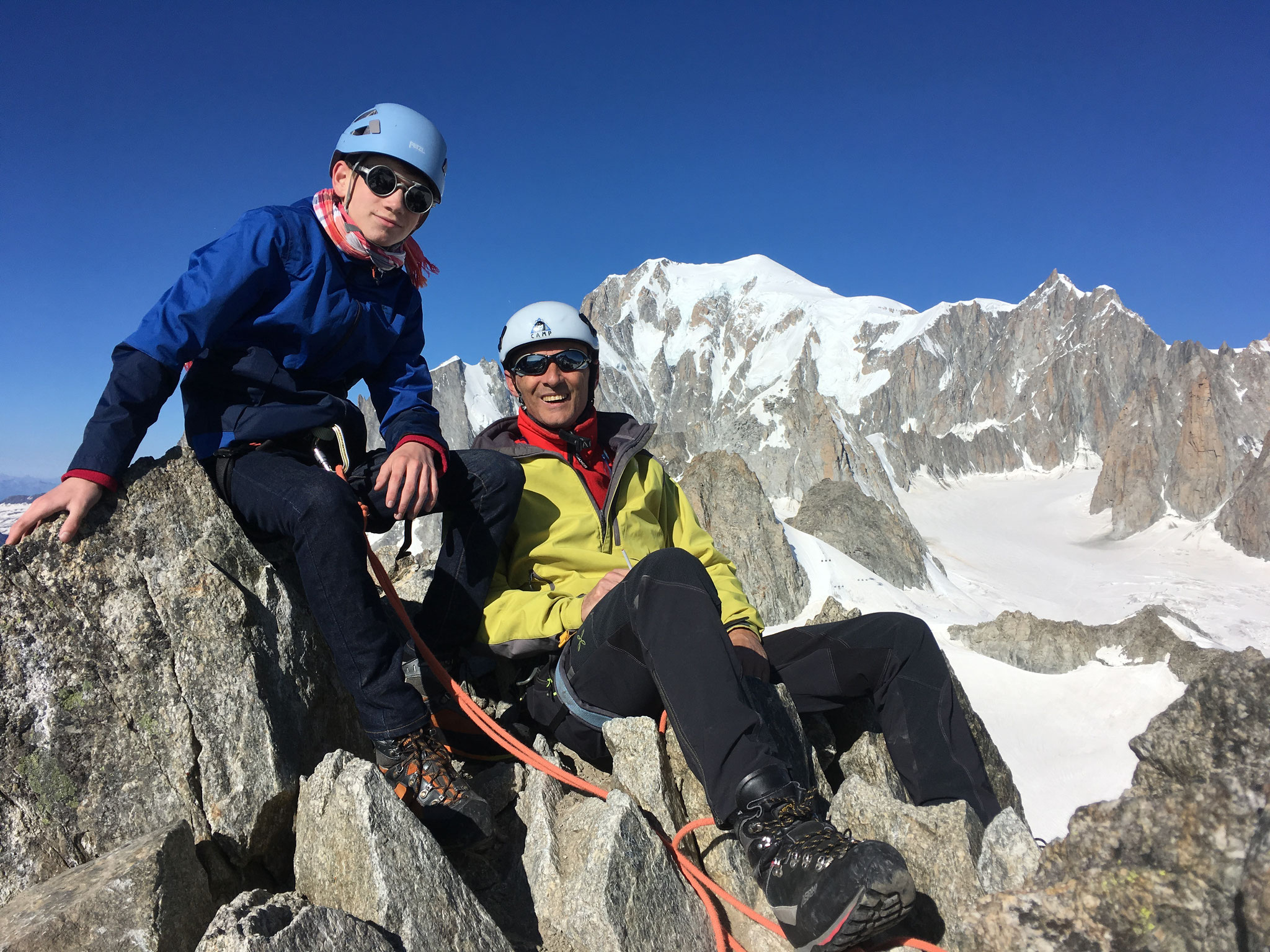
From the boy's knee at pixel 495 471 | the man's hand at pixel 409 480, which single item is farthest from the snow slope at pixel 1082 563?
the man's hand at pixel 409 480

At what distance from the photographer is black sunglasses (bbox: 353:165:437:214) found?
3.43 meters

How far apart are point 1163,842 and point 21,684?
3.64 metres

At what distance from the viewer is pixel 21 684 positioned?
256 centimetres

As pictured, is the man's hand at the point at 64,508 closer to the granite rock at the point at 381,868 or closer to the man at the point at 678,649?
the granite rock at the point at 381,868

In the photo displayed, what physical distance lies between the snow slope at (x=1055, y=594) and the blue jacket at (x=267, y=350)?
14037mm

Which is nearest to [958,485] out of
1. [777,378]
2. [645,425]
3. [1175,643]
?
[777,378]

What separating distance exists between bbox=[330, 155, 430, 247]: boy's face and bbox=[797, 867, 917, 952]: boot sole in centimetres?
342

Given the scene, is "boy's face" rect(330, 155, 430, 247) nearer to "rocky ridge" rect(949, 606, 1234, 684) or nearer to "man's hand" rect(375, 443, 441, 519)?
"man's hand" rect(375, 443, 441, 519)

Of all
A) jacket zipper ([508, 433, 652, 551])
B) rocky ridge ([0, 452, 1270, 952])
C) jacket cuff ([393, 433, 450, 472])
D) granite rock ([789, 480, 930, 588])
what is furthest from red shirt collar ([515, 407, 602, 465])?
granite rock ([789, 480, 930, 588])

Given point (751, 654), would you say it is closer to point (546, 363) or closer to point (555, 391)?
point (555, 391)

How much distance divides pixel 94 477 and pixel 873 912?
323 centimetres

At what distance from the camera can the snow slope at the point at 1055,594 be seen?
15.5m

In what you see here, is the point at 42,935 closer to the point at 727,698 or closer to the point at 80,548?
the point at 80,548

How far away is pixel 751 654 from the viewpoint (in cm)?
348
